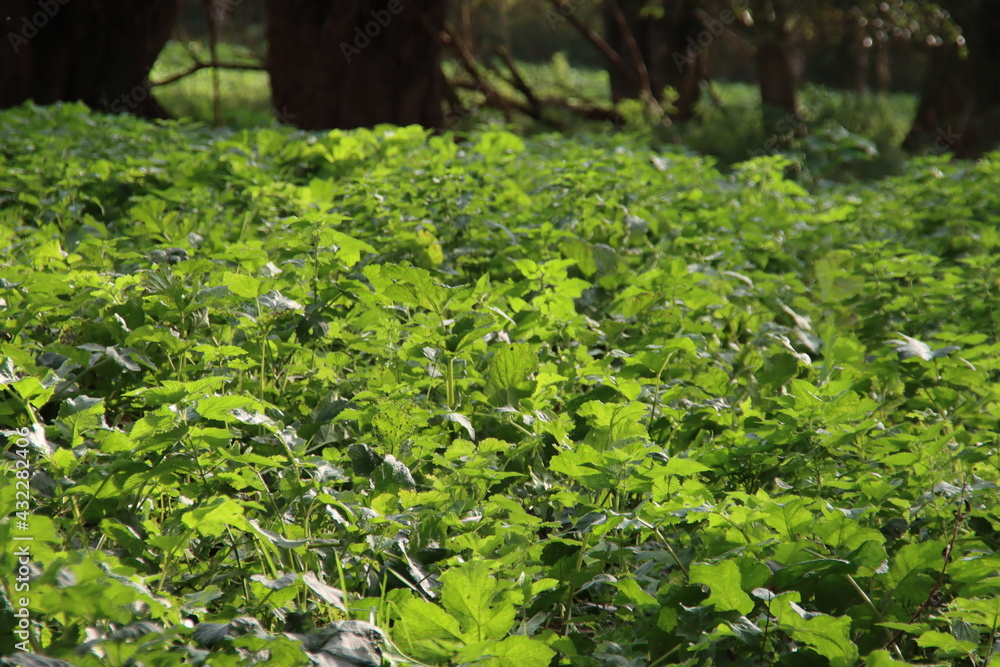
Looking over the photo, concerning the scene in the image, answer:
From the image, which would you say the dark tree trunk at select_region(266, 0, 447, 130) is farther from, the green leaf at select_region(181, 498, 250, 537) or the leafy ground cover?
the green leaf at select_region(181, 498, 250, 537)

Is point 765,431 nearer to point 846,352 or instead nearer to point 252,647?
point 846,352

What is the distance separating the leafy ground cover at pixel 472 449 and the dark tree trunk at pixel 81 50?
15.1 feet

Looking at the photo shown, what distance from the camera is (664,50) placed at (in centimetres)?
1056

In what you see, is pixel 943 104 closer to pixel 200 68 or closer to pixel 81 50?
pixel 200 68

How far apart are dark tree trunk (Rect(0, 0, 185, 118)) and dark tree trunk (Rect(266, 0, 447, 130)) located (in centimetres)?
162

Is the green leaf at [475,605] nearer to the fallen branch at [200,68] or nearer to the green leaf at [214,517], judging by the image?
the green leaf at [214,517]

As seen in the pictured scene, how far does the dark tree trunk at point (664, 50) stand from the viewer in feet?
34.0

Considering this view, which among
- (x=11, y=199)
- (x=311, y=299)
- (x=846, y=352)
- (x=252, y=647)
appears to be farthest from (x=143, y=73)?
(x=252, y=647)

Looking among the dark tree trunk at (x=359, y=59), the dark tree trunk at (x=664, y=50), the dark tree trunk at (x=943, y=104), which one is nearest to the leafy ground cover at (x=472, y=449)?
the dark tree trunk at (x=359, y=59)

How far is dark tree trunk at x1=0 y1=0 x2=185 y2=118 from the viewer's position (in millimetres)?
7281

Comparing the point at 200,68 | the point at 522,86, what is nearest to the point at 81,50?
the point at 200,68

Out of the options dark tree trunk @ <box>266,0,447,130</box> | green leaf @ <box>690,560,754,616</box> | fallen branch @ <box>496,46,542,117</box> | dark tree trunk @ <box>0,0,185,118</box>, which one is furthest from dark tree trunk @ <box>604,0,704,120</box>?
green leaf @ <box>690,560,754,616</box>

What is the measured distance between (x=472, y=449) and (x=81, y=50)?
7.20 metres

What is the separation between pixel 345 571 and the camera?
1.66 metres
